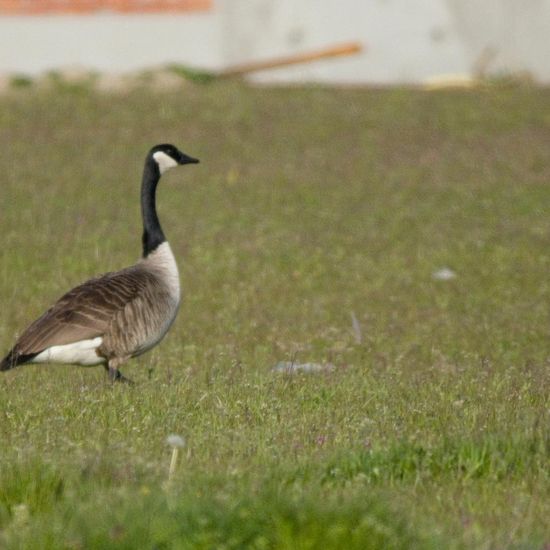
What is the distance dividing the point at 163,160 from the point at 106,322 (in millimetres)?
2565

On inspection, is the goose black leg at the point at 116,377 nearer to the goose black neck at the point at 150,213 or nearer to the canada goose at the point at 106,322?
the canada goose at the point at 106,322

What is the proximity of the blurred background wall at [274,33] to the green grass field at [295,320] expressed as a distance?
4.07 ft

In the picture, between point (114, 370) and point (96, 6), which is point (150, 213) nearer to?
point (114, 370)

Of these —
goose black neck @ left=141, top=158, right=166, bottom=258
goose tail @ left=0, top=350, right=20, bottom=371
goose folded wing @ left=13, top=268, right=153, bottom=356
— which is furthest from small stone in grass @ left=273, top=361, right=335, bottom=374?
goose tail @ left=0, top=350, right=20, bottom=371

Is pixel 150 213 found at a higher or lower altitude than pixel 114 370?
higher

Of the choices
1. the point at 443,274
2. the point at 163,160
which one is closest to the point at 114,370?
the point at 163,160

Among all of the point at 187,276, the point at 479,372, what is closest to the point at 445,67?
the point at 187,276

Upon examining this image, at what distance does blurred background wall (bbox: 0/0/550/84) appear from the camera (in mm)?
28297

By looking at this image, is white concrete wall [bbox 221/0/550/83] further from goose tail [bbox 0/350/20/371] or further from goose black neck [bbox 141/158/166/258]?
goose tail [bbox 0/350/20/371]

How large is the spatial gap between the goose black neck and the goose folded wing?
0.84 metres

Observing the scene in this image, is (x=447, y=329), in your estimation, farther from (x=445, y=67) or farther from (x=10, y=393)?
(x=445, y=67)

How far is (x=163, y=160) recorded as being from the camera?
12594 millimetres

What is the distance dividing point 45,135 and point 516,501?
1863 centimetres

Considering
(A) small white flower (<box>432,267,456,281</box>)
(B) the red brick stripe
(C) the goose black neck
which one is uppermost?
(B) the red brick stripe
